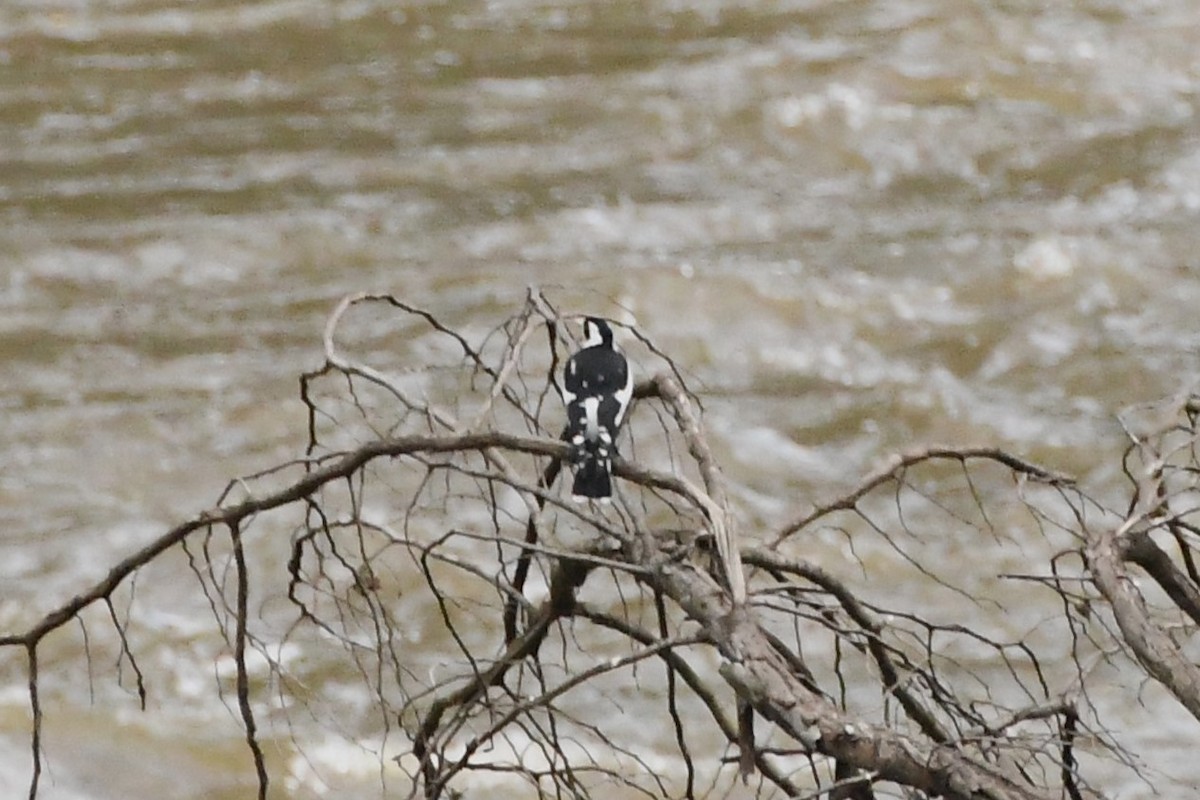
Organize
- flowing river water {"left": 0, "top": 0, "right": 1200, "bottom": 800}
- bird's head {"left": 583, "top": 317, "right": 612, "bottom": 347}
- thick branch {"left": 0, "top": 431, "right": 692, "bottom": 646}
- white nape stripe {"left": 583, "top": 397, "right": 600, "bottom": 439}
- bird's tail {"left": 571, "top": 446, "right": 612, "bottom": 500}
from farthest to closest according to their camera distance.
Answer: flowing river water {"left": 0, "top": 0, "right": 1200, "bottom": 800} → bird's head {"left": 583, "top": 317, "right": 612, "bottom": 347} → white nape stripe {"left": 583, "top": 397, "right": 600, "bottom": 439} → bird's tail {"left": 571, "top": 446, "right": 612, "bottom": 500} → thick branch {"left": 0, "top": 431, "right": 692, "bottom": 646}

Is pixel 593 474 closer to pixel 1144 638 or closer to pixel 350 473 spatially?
pixel 350 473

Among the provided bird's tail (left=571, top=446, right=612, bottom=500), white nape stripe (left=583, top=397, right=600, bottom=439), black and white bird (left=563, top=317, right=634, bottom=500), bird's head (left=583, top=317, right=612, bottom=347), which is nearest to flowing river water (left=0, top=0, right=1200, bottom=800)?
bird's head (left=583, top=317, right=612, bottom=347)

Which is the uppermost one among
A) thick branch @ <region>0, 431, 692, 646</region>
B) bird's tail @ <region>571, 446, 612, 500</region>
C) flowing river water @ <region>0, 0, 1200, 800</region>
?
flowing river water @ <region>0, 0, 1200, 800</region>

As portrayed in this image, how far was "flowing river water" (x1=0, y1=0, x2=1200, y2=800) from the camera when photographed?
19.7 feet

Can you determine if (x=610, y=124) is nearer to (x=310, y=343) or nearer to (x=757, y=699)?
(x=310, y=343)

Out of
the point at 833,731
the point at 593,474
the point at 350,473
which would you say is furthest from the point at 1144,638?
the point at 350,473

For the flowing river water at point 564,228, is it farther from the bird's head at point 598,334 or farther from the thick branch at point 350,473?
the thick branch at point 350,473

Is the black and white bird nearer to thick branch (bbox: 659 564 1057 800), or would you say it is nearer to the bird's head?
the bird's head

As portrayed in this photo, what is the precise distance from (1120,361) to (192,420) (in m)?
3.20

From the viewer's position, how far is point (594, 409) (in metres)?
2.48

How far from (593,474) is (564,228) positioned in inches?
208

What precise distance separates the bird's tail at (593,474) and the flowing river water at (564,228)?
229 centimetres

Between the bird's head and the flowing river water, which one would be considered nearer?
the bird's head

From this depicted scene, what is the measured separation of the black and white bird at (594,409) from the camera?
2328 mm
